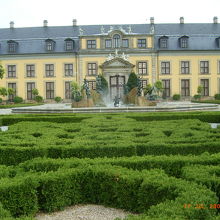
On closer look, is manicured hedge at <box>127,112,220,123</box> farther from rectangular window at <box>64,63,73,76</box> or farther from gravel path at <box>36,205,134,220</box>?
rectangular window at <box>64,63,73,76</box>

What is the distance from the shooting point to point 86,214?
5.63 meters

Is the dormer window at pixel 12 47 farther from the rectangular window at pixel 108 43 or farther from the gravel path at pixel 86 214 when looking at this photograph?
the gravel path at pixel 86 214

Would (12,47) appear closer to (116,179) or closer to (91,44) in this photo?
(91,44)

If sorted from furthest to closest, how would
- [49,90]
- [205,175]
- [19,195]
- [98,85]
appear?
[49,90] → [98,85] → [205,175] → [19,195]

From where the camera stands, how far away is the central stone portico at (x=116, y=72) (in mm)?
38875

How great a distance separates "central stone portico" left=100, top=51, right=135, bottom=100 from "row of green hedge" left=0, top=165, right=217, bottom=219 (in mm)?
31420

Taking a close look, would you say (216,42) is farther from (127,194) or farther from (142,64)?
(127,194)

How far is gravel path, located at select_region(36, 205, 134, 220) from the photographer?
18.0 feet

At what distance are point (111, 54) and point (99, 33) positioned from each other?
11.9 feet

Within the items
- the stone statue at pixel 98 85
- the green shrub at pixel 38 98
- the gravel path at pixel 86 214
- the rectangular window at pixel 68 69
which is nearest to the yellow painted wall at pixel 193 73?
the rectangular window at pixel 68 69

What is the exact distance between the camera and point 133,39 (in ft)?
149

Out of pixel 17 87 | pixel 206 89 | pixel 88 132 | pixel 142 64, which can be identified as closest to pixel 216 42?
pixel 206 89

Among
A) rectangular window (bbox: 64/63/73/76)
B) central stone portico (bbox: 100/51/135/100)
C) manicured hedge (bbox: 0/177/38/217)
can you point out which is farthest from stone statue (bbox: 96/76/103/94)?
manicured hedge (bbox: 0/177/38/217)

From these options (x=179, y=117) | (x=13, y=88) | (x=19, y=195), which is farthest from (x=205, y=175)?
(x=13, y=88)
